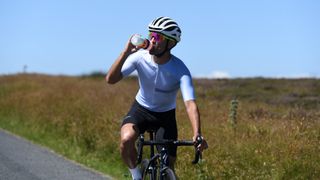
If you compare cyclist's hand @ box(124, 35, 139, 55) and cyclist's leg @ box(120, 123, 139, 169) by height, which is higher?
cyclist's hand @ box(124, 35, 139, 55)

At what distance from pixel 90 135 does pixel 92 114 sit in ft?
6.89

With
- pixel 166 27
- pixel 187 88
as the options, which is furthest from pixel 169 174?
pixel 166 27

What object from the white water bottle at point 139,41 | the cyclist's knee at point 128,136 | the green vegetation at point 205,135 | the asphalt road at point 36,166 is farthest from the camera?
the asphalt road at point 36,166

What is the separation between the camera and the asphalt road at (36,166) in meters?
10.2

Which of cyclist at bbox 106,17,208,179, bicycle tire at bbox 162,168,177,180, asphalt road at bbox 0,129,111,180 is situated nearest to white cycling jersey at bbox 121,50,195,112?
cyclist at bbox 106,17,208,179

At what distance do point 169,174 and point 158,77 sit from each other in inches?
40.1

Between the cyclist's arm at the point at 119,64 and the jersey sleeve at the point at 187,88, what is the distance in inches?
22.6

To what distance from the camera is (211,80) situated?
41.3 m

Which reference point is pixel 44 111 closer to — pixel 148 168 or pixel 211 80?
pixel 148 168

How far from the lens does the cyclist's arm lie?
19.3 feet

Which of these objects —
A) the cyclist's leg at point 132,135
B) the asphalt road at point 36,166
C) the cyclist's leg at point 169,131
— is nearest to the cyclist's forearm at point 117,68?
the cyclist's leg at point 132,135

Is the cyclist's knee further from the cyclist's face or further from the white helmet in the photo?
the white helmet

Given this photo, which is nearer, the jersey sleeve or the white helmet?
the jersey sleeve

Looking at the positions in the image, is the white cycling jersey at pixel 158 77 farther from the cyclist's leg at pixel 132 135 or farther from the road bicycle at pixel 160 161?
the road bicycle at pixel 160 161
